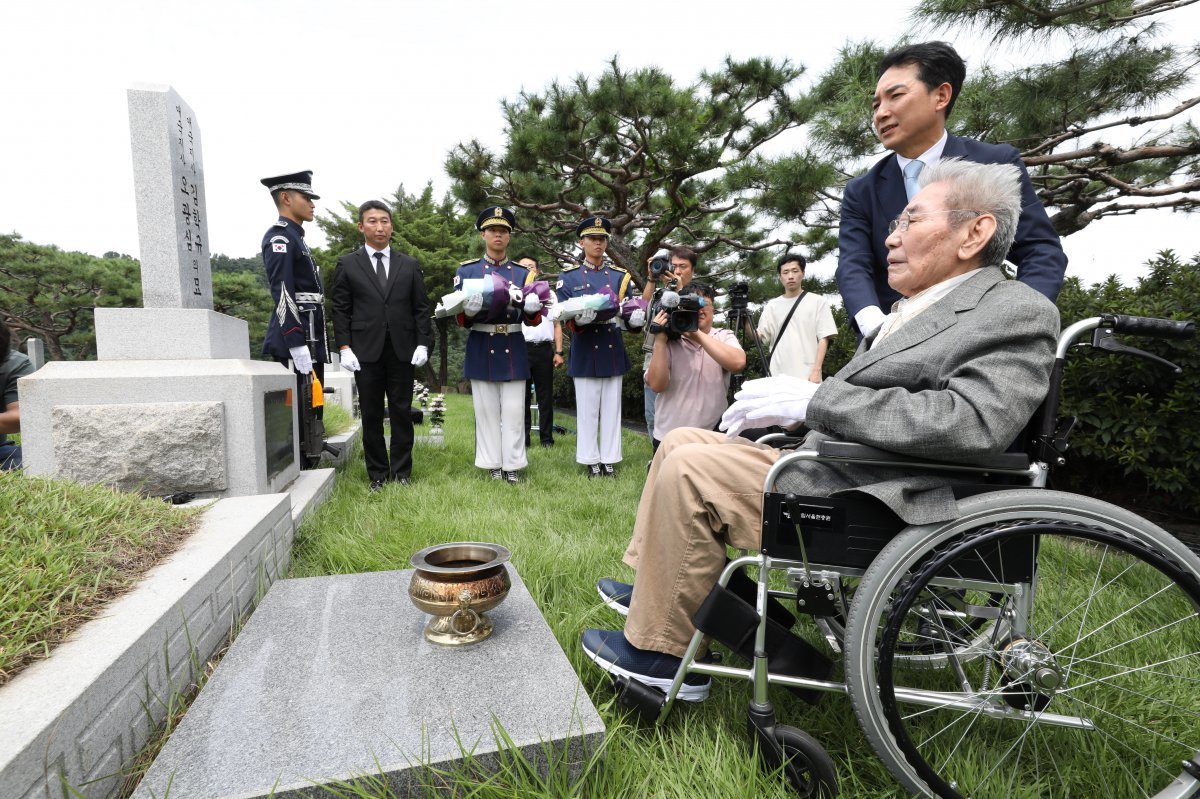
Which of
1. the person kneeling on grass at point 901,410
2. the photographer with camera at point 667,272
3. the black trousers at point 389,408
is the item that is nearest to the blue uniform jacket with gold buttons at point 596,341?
the photographer with camera at point 667,272

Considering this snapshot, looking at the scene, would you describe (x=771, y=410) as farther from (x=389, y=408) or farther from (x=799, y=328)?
(x=389, y=408)

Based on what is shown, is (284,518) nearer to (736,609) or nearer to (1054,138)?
(736,609)

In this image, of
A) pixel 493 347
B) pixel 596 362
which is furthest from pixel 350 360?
pixel 596 362

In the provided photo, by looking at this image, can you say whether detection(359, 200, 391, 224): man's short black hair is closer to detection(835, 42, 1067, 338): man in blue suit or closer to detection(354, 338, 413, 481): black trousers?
detection(354, 338, 413, 481): black trousers

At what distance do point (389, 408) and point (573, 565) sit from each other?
2180mm

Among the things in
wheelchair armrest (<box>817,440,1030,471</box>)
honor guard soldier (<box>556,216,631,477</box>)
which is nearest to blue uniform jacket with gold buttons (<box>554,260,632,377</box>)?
honor guard soldier (<box>556,216,631,477</box>)

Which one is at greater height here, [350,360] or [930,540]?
[350,360]

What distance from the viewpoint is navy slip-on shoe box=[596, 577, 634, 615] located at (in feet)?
6.06

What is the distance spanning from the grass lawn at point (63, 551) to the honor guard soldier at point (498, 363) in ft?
7.43

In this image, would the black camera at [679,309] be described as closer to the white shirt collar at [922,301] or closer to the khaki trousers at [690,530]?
the white shirt collar at [922,301]

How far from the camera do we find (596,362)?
15.1ft

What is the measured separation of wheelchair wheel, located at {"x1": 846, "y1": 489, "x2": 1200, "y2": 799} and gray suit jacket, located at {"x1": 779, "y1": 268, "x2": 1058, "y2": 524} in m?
0.10

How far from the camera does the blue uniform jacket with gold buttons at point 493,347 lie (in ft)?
13.9

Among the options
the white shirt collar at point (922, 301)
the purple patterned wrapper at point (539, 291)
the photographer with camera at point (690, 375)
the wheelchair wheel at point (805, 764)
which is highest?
the purple patterned wrapper at point (539, 291)
